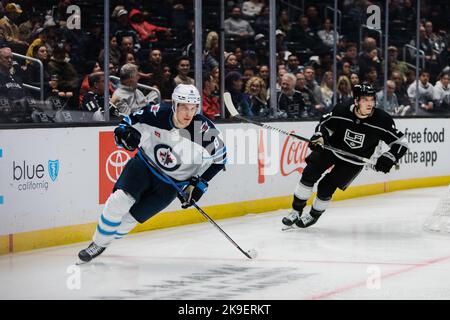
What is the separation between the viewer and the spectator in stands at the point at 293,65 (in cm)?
1128

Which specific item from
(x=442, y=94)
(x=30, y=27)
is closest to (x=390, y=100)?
(x=442, y=94)

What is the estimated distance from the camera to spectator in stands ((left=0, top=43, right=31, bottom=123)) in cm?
754

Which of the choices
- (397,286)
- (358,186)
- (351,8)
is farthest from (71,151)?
(351,8)

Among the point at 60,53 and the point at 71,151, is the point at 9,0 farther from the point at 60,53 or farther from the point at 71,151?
the point at 71,151

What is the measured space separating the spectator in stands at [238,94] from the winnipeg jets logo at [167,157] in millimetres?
3350

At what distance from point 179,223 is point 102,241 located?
7.92 feet

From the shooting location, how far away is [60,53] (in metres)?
8.48

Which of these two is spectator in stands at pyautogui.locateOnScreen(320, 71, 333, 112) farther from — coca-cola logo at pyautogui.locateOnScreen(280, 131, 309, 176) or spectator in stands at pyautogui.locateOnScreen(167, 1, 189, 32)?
spectator in stands at pyautogui.locateOnScreen(167, 1, 189, 32)

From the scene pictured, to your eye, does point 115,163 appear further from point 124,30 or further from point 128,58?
point 124,30

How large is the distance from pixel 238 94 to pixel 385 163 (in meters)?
2.30

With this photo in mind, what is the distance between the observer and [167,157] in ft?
22.4

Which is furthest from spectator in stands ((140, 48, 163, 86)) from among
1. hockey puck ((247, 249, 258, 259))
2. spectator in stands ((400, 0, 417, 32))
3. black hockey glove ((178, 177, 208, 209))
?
spectator in stands ((400, 0, 417, 32))

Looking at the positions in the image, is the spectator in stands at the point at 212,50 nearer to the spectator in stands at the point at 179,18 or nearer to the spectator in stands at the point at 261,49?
the spectator in stands at the point at 179,18
